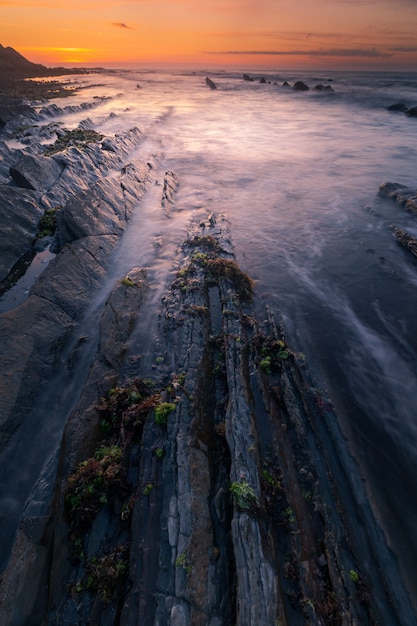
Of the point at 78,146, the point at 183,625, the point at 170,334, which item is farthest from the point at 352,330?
the point at 78,146

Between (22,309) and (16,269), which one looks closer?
(22,309)

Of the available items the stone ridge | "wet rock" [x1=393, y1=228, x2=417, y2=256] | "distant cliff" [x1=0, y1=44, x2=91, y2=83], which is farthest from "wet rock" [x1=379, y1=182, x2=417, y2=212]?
"distant cliff" [x1=0, y1=44, x2=91, y2=83]

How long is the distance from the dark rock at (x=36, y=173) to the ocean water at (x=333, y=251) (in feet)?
23.7

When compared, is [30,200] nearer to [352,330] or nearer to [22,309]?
[22,309]

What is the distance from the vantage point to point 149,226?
2062 centimetres

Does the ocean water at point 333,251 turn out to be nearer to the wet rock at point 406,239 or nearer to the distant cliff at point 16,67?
the wet rock at point 406,239

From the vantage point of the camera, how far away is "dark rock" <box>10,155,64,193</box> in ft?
Answer: 69.9

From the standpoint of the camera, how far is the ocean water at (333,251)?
360 inches

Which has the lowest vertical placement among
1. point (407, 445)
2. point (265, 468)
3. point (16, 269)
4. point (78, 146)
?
point (407, 445)

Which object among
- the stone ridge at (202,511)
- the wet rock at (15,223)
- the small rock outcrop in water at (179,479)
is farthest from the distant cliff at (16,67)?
the stone ridge at (202,511)

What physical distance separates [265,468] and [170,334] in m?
6.21

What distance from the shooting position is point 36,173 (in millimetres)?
22000

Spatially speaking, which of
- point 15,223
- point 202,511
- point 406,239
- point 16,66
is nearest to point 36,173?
point 15,223

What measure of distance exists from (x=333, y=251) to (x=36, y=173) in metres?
20.8
